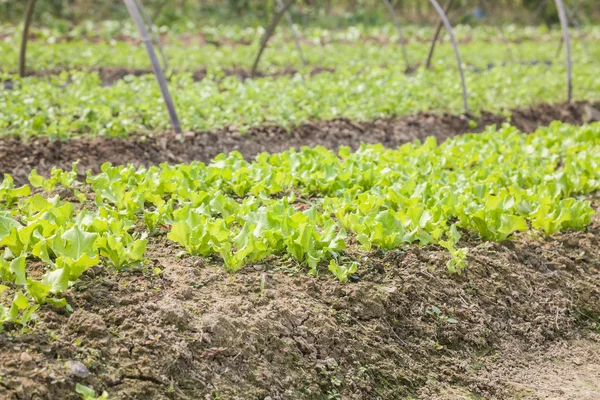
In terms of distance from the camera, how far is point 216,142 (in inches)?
→ 269

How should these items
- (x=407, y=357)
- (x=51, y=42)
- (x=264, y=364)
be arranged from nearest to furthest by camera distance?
(x=264, y=364)
(x=407, y=357)
(x=51, y=42)

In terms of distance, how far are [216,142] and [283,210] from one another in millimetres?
3096

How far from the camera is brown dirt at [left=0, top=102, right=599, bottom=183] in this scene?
19.6 ft

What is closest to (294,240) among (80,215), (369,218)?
(369,218)

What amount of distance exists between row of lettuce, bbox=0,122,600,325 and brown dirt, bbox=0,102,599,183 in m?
1.30

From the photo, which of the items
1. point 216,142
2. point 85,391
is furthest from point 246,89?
point 85,391

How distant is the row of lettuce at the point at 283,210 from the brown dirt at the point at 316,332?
9cm

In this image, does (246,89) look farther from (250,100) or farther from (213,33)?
(213,33)

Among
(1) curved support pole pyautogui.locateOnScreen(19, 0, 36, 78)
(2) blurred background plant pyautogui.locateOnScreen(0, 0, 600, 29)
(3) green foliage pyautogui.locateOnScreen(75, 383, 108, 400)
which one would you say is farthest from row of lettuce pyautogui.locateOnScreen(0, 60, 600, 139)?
(2) blurred background plant pyautogui.locateOnScreen(0, 0, 600, 29)

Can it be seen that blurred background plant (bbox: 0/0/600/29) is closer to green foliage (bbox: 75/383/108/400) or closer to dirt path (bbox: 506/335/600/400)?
dirt path (bbox: 506/335/600/400)

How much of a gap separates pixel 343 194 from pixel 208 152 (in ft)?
7.85

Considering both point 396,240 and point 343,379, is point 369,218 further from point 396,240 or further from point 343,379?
point 343,379

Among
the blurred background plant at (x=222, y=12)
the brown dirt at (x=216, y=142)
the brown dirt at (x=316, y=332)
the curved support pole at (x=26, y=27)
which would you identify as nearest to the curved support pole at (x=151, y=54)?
the brown dirt at (x=216, y=142)

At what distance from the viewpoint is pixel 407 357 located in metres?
3.23
